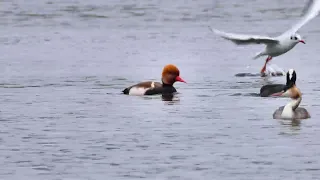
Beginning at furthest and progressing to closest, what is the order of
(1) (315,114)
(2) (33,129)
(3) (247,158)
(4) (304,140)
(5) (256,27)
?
1. (5) (256,27)
2. (1) (315,114)
3. (2) (33,129)
4. (4) (304,140)
5. (3) (247,158)

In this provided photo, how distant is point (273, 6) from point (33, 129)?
2854cm

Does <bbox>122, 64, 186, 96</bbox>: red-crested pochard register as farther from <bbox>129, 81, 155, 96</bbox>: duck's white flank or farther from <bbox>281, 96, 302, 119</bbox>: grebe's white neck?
<bbox>281, 96, 302, 119</bbox>: grebe's white neck

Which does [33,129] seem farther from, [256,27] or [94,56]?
[256,27]

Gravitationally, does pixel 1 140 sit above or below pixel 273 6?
above

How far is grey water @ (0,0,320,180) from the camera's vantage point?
13648 millimetres

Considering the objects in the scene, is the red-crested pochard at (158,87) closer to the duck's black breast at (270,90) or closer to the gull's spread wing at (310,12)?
the duck's black breast at (270,90)

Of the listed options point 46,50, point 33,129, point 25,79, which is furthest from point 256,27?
point 33,129

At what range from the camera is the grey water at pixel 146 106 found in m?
13.6

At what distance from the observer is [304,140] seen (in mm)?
15312

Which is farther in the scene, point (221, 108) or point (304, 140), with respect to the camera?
point (221, 108)

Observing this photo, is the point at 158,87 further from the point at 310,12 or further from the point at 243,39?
the point at 310,12

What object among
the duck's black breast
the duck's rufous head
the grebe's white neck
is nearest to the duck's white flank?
the duck's rufous head

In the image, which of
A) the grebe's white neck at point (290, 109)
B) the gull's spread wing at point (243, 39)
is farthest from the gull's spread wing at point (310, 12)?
the grebe's white neck at point (290, 109)

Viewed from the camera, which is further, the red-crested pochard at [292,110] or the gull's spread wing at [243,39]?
the gull's spread wing at [243,39]
